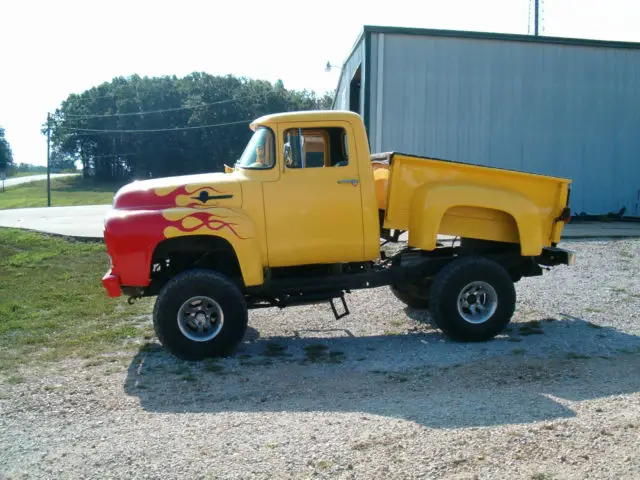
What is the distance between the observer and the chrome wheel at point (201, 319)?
21.5 feet

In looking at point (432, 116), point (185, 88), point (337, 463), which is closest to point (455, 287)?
point (337, 463)

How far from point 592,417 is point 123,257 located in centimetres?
449

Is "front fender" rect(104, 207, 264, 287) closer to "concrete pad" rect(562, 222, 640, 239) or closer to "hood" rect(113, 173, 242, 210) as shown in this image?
"hood" rect(113, 173, 242, 210)

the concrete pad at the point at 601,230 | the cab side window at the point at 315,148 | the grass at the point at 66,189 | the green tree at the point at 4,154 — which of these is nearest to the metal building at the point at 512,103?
the concrete pad at the point at 601,230

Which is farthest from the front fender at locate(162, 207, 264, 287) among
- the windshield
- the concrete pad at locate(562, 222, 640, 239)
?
the concrete pad at locate(562, 222, 640, 239)

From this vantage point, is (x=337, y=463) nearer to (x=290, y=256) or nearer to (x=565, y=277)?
(x=290, y=256)

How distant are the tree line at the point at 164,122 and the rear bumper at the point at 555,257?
6382 centimetres

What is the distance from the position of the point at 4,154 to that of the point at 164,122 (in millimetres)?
34077

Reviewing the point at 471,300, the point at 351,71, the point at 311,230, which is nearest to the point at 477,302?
the point at 471,300

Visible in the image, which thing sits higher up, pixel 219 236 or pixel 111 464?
pixel 219 236

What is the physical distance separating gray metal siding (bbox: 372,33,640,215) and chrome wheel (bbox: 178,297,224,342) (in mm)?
11587

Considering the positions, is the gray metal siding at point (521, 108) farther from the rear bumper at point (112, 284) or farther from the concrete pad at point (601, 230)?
the rear bumper at point (112, 284)

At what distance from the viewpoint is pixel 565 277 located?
35.8ft

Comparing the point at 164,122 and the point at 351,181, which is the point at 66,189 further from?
the point at 351,181
